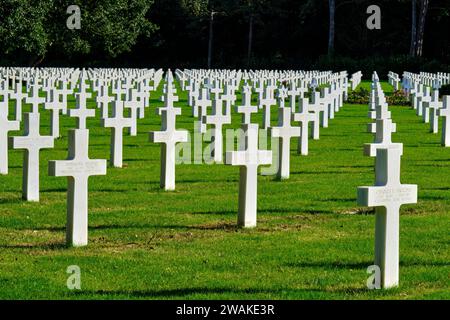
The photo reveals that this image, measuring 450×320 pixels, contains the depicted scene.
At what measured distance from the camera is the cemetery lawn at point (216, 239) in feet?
29.9

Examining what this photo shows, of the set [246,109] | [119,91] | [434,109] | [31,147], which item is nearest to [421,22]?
[119,91]

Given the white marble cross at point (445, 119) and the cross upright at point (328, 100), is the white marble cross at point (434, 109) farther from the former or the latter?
the cross upright at point (328, 100)

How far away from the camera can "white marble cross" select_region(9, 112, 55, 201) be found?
13.4 meters

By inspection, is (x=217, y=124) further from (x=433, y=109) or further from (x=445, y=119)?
(x=433, y=109)

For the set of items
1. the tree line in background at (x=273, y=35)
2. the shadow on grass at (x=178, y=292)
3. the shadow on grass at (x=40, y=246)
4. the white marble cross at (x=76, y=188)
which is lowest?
the shadow on grass at (x=40, y=246)

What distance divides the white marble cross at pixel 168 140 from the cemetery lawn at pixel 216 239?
0.19 m

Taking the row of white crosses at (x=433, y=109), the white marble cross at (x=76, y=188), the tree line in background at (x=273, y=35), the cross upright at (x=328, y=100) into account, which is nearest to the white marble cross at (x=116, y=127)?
the white marble cross at (x=76, y=188)

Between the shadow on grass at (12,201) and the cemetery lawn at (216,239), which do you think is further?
the shadow on grass at (12,201)

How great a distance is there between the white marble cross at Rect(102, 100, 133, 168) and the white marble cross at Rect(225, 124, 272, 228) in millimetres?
5396

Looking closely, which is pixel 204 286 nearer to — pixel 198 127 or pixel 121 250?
pixel 121 250

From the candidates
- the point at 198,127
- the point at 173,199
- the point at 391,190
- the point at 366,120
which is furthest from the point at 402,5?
the point at 391,190

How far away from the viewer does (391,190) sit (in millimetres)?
8844

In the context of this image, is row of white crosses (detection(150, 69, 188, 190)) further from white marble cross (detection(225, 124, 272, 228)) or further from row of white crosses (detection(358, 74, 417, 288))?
row of white crosses (detection(358, 74, 417, 288))

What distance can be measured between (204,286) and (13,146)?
16.1 feet
